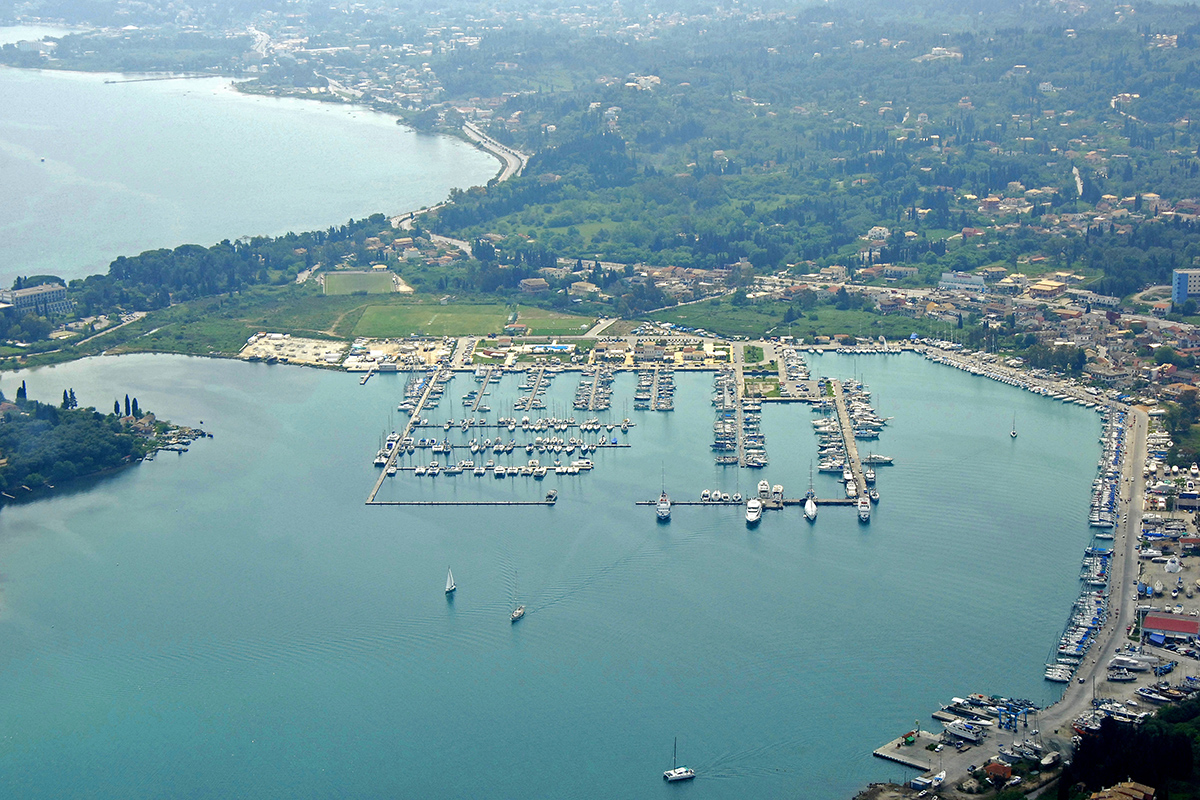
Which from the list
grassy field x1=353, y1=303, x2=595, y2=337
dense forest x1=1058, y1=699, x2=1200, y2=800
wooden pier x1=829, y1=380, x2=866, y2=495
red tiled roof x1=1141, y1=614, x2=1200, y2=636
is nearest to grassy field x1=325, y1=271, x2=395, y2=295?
grassy field x1=353, y1=303, x2=595, y2=337

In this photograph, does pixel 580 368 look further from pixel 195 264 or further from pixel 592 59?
pixel 592 59

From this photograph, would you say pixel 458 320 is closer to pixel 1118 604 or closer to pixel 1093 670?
pixel 1118 604

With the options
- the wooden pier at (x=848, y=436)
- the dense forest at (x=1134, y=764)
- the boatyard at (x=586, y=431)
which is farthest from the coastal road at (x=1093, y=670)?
the wooden pier at (x=848, y=436)

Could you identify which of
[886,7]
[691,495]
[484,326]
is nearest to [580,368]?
[484,326]

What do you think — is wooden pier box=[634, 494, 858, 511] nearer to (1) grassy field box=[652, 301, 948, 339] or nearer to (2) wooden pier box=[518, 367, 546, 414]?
(2) wooden pier box=[518, 367, 546, 414]

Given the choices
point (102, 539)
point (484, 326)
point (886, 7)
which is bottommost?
point (102, 539)

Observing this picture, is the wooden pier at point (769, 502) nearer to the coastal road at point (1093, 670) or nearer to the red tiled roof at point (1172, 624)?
the coastal road at point (1093, 670)
